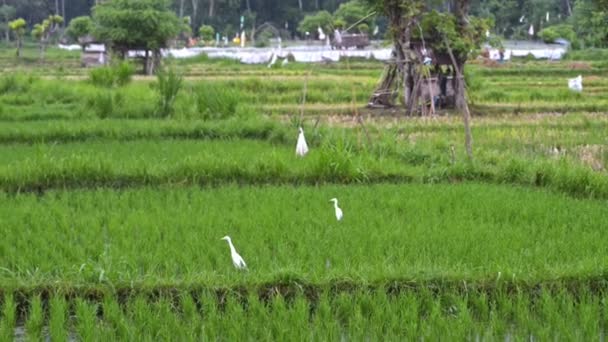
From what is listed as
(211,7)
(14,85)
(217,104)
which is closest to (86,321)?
(217,104)

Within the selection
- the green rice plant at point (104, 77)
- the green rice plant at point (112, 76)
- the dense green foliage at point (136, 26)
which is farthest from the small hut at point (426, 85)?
the dense green foliage at point (136, 26)

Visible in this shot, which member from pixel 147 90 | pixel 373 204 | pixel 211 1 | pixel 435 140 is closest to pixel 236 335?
pixel 373 204

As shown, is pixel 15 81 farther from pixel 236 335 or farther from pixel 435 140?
pixel 236 335

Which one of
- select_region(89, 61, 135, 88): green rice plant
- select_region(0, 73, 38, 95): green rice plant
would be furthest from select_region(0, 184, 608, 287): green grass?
select_region(0, 73, 38, 95): green rice plant

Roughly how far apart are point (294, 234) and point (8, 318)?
2.04m

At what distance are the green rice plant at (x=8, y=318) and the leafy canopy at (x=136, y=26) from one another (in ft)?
68.6

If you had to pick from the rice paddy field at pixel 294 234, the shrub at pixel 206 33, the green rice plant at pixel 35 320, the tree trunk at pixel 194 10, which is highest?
the tree trunk at pixel 194 10

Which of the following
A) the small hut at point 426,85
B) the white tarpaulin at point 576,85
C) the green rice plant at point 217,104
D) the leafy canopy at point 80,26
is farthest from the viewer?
the leafy canopy at point 80,26

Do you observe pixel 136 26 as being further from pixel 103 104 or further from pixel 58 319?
pixel 58 319

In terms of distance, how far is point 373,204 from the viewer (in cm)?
683

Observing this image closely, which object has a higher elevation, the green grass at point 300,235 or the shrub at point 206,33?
the shrub at point 206,33

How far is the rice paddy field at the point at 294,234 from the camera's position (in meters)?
4.38

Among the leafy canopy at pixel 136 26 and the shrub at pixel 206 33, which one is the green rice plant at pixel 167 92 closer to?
the leafy canopy at pixel 136 26

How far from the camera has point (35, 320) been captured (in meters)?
4.34
